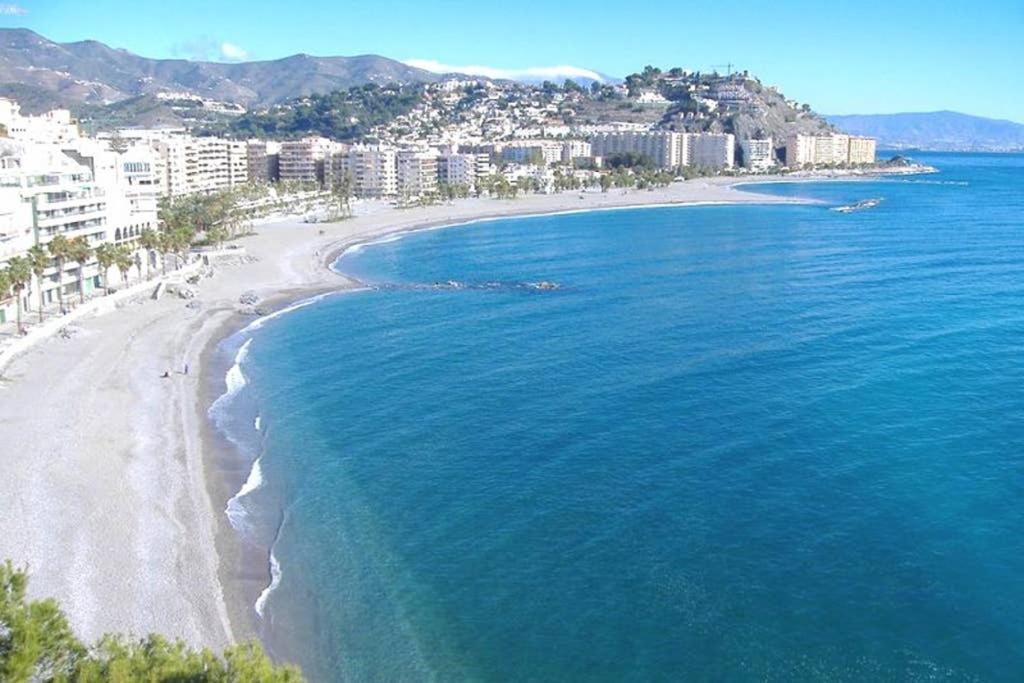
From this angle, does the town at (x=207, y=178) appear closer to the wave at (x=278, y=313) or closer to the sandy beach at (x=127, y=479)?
the sandy beach at (x=127, y=479)

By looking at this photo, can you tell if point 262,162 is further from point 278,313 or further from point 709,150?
point 709,150

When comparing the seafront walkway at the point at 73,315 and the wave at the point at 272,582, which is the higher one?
the seafront walkway at the point at 73,315

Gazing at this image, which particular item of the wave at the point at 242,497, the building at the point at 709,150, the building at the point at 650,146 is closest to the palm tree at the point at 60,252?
the wave at the point at 242,497

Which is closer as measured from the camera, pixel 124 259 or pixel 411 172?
pixel 124 259

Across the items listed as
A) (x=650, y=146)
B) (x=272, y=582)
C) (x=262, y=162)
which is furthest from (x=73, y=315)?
(x=650, y=146)

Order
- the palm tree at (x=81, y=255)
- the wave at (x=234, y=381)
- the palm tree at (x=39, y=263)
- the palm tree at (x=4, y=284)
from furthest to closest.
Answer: the palm tree at (x=81, y=255)
the palm tree at (x=39, y=263)
the palm tree at (x=4, y=284)
the wave at (x=234, y=381)

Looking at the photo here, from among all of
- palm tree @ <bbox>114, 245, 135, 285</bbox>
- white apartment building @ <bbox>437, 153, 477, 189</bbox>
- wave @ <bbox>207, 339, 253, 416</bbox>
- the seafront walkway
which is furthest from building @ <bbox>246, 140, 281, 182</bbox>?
wave @ <bbox>207, 339, 253, 416</bbox>
